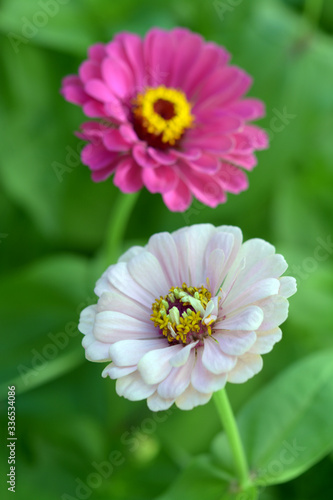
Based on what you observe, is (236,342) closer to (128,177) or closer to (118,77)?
(128,177)

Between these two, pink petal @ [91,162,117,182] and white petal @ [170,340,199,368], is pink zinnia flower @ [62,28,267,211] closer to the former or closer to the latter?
pink petal @ [91,162,117,182]

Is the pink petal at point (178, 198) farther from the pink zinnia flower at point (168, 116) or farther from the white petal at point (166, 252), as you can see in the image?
the white petal at point (166, 252)

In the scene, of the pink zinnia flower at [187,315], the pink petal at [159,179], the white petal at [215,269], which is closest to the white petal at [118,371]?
the pink zinnia flower at [187,315]

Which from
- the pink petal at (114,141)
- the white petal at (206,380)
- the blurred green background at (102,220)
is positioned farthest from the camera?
the blurred green background at (102,220)

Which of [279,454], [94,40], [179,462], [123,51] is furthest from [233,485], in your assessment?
[94,40]

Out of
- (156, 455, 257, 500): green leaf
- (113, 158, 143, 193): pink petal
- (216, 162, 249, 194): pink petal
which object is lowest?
(156, 455, 257, 500): green leaf

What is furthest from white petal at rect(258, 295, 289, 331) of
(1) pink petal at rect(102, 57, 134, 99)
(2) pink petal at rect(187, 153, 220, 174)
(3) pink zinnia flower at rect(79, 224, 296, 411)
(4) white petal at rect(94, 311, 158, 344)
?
(1) pink petal at rect(102, 57, 134, 99)

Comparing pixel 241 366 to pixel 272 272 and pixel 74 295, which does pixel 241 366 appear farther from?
pixel 74 295
